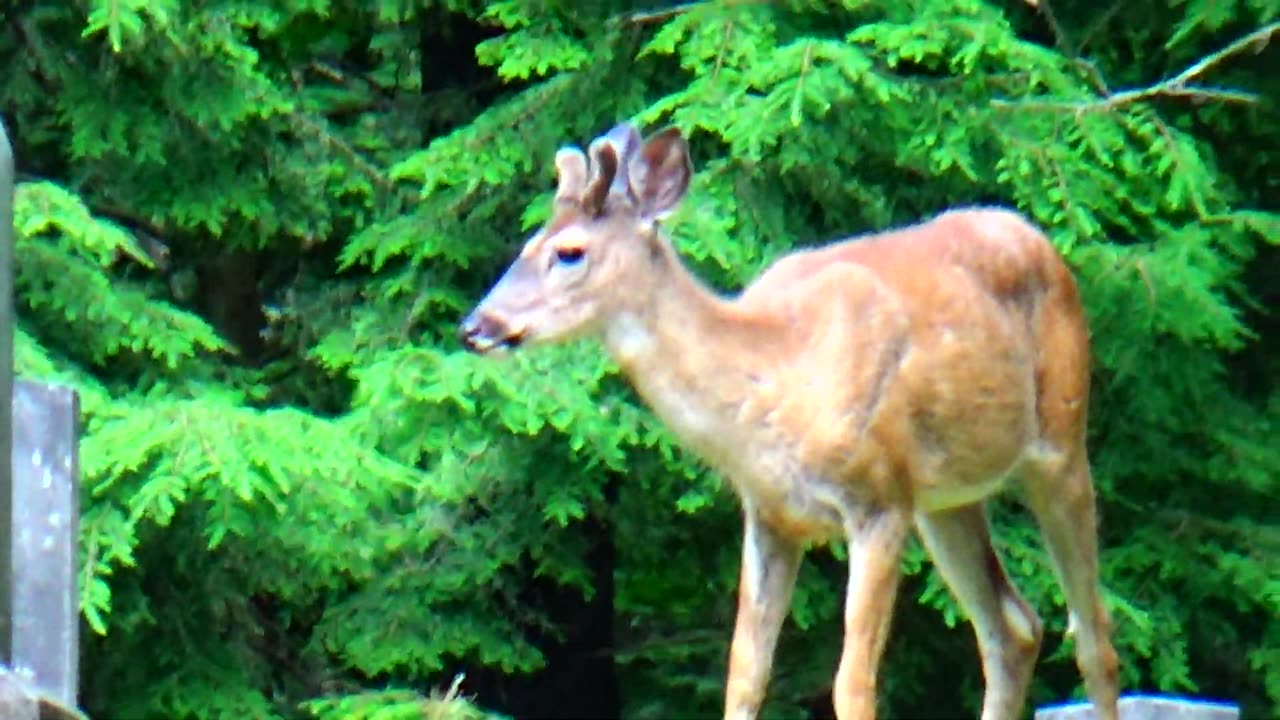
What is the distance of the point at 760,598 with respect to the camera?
5582 millimetres

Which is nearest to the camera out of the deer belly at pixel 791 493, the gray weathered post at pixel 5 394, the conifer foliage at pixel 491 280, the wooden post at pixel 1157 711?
the gray weathered post at pixel 5 394

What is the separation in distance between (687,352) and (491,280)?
162 inches

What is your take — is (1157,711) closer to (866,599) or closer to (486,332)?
(866,599)

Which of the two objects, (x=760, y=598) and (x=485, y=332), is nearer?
(x=485, y=332)

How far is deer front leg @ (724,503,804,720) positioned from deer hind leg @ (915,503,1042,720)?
0.80 metres

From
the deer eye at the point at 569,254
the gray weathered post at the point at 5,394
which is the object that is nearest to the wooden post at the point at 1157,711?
the deer eye at the point at 569,254

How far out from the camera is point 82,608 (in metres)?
8.12

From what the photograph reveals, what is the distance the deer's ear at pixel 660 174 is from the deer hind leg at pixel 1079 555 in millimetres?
1132

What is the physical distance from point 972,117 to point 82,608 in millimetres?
3158

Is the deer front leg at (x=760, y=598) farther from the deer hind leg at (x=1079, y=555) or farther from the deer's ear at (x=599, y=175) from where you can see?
the deer hind leg at (x=1079, y=555)

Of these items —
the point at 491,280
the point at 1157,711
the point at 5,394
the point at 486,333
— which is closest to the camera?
the point at 5,394

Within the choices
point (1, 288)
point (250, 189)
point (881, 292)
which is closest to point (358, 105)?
point (250, 189)

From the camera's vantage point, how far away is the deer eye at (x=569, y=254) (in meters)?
5.46

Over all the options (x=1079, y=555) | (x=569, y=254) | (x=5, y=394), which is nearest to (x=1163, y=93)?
(x=1079, y=555)
